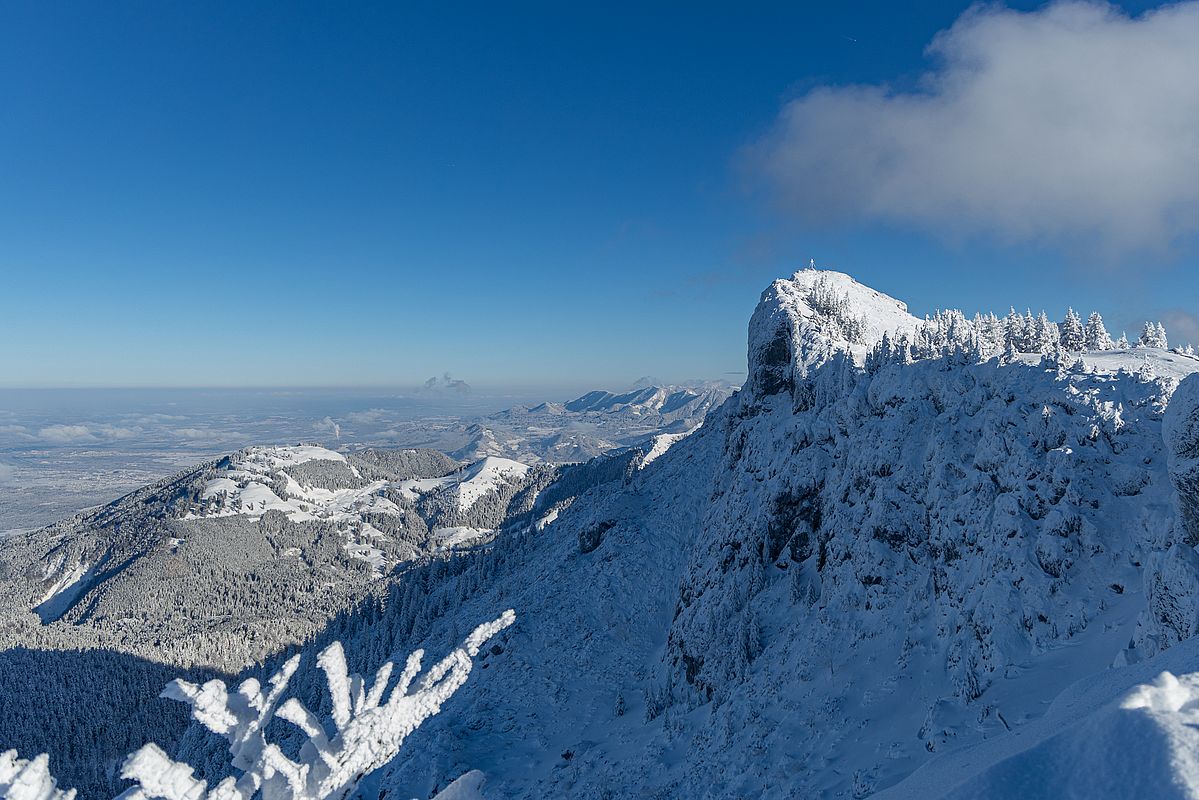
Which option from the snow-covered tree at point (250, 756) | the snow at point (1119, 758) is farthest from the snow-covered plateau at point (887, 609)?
the snow-covered tree at point (250, 756)

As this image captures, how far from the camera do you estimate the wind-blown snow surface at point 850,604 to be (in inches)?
980

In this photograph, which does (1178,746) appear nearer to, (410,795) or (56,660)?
(410,795)

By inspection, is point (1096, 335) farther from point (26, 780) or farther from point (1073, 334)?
point (26, 780)

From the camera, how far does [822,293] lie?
95.9 metres

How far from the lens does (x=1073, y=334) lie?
71.3 meters

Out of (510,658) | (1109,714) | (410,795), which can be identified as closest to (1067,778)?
(1109,714)

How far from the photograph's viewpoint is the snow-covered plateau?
17.5 m

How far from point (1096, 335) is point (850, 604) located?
64433mm

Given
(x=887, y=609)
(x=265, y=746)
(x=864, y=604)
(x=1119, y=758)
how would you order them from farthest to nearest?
(x=864, y=604) < (x=887, y=609) < (x=265, y=746) < (x=1119, y=758)

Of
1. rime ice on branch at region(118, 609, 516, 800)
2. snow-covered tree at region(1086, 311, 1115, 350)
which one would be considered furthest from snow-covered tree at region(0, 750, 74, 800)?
snow-covered tree at region(1086, 311, 1115, 350)

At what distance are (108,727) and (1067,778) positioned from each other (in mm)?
169636

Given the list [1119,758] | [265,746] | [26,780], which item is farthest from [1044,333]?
[26,780]

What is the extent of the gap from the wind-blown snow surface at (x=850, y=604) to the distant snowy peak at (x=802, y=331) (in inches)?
49.8

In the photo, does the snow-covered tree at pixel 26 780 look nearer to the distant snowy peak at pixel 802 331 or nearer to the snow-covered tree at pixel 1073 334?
the distant snowy peak at pixel 802 331
